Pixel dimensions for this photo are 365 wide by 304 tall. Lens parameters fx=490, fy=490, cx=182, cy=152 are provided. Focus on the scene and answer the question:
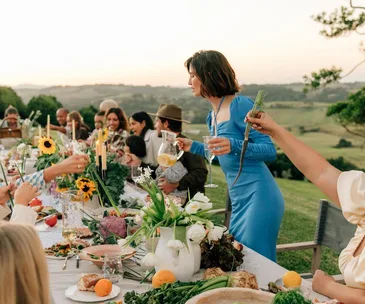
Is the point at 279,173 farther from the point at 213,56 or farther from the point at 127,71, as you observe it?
the point at 213,56

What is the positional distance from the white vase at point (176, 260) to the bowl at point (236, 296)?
38 cm

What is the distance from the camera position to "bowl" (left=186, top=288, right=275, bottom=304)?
58.1 inches

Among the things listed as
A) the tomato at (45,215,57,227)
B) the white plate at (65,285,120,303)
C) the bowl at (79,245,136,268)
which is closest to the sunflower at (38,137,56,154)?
the tomato at (45,215,57,227)

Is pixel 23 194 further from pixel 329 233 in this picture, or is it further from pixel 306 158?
pixel 329 233

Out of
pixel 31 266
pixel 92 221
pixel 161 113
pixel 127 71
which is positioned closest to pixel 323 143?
pixel 127 71

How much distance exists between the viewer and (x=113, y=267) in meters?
1.92

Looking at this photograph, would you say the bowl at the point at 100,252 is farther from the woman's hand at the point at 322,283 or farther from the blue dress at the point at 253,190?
the blue dress at the point at 253,190

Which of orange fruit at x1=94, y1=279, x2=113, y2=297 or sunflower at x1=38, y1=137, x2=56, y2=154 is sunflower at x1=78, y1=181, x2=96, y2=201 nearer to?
sunflower at x1=38, y1=137, x2=56, y2=154

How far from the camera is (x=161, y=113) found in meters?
4.34

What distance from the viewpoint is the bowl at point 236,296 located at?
1477 millimetres

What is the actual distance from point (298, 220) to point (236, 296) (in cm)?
727

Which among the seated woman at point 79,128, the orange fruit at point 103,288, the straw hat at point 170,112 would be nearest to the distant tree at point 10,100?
the seated woman at point 79,128

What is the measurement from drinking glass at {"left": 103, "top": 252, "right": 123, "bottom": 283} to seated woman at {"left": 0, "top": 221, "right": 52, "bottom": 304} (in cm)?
71

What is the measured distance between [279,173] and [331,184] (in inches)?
399
